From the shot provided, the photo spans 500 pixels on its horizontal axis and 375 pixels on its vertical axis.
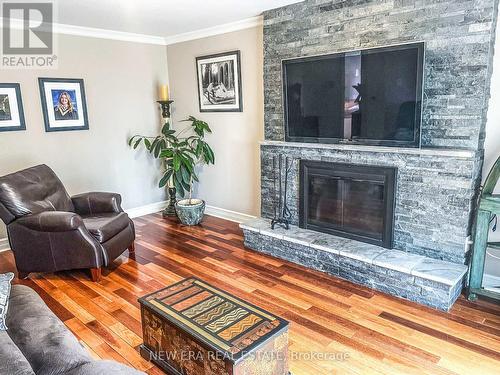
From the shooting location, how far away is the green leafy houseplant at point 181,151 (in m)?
4.46

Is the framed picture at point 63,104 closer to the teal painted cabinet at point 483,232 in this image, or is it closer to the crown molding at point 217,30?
the crown molding at point 217,30

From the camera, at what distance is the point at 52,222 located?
3049 millimetres

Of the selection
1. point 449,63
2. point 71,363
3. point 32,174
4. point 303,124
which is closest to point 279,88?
point 303,124

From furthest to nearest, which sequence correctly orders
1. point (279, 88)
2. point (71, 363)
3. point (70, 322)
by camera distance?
point (279, 88) → point (70, 322) → point (71, 363)

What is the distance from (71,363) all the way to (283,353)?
3.22 feet

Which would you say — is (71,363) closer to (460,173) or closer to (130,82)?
(460,173)

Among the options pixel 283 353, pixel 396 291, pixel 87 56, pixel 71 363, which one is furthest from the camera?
pixel 87 56

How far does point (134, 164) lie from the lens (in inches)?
195

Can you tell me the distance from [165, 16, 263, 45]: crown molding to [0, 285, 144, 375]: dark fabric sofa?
341 cm

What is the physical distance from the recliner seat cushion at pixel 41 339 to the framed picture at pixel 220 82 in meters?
3.21

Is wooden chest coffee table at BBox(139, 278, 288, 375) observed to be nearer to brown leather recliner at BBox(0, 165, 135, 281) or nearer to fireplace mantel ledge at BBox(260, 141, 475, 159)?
brown leather recliner at BBox(0, 165, 135, 281)

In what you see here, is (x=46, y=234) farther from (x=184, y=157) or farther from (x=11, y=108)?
(x=184, y=157)

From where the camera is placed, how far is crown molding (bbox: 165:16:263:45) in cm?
397

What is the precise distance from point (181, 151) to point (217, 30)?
149cm
